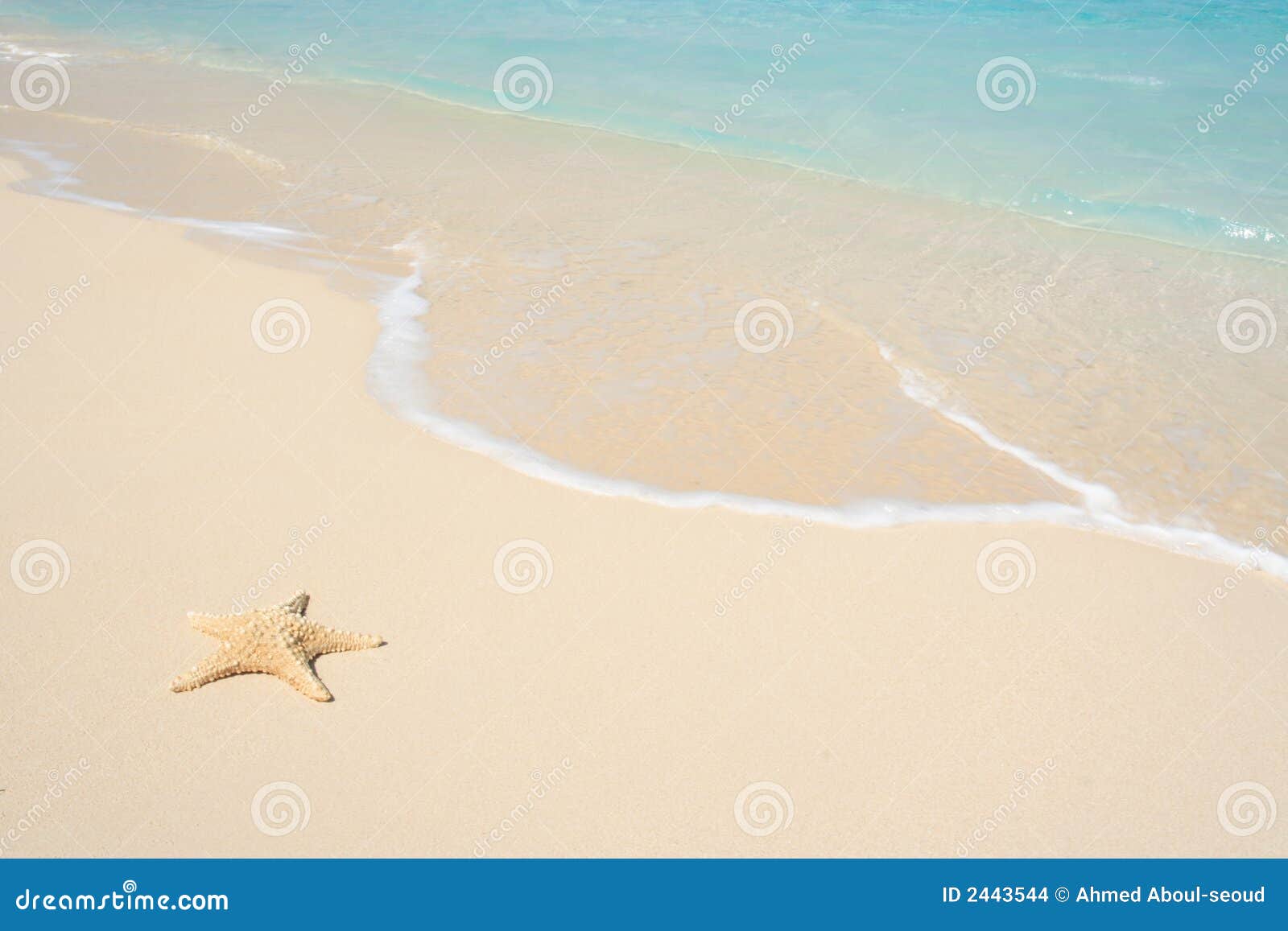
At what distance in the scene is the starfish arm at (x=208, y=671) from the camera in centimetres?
524

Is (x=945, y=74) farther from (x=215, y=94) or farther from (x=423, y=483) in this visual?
(x=423, y=483)

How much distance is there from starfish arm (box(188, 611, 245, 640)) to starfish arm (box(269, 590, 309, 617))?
0.21m

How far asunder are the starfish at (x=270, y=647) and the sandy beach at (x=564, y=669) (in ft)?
0.33

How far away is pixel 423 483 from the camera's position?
7.02m

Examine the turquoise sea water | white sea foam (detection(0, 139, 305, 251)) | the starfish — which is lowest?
the starfish

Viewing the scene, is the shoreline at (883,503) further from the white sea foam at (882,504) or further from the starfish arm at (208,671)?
the starfish arm at (208,671)

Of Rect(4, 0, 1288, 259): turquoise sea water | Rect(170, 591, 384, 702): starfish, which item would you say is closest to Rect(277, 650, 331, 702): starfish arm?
Rect(170, 591, 384, 702): starfish

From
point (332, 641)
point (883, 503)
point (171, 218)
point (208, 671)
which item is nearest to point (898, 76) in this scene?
point (171, 218)

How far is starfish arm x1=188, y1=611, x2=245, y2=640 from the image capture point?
5406mm

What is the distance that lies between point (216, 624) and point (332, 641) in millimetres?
628

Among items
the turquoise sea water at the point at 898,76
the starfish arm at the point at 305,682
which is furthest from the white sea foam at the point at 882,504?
the turquoise sea water at the point at 898,76

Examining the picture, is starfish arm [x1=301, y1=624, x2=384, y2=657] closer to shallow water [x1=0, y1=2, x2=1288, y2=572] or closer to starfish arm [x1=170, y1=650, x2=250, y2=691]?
starfish arm [x1=170, y1=650, x2=250, y2=691]

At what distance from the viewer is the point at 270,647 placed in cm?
532

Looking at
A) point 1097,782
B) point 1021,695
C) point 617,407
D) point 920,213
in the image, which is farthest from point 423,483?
point 920,213
